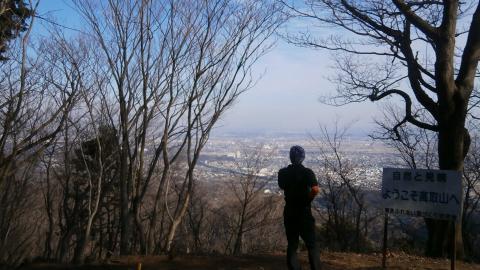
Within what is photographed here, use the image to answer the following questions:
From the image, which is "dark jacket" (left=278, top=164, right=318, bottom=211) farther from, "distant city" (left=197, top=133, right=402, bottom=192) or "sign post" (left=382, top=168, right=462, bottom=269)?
"distant city" (left=197, top=133, right=402, bottom=192)

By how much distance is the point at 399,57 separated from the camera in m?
9.74

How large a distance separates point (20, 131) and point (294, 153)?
14.0m

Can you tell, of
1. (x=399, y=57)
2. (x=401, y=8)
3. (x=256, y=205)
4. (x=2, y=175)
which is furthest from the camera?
(x=256, y=205)

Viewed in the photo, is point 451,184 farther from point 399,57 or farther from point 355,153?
point 355,153

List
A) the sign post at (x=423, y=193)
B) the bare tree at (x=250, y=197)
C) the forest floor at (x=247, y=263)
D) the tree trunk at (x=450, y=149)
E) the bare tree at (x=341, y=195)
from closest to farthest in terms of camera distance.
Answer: the sign post at (x=423, y=193)
the forest floor at (x=247, y=263)
the tree trunk at (x=450, y=149)
the bare tree at (x=341, y=195)
the bare tree at (x=250, y=197)

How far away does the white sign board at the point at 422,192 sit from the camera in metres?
5.45

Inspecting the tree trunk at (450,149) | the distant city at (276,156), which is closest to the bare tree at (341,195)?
the distant city at (276,156)

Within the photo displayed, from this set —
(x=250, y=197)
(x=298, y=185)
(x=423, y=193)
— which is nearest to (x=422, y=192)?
(x=423, y=193)

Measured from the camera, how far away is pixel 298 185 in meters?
5.03

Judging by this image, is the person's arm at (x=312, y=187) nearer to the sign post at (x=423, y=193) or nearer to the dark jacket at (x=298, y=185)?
the dark jacket at (x=298, y=185)

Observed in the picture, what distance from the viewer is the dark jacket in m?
5.02

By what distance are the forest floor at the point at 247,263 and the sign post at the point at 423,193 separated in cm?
108

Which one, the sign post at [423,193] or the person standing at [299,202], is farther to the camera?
the sign post at [423,193]

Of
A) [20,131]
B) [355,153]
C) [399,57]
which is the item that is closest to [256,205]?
[355,153]
